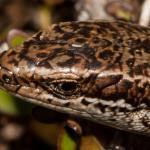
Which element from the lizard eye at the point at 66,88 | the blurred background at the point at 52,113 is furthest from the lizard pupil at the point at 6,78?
the blurred background at the point at 52,113

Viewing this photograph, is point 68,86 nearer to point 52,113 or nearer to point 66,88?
point 66,88

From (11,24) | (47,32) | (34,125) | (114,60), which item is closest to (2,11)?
(11,24)

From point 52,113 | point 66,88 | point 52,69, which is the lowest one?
point 52,113

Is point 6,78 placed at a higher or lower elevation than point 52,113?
higher

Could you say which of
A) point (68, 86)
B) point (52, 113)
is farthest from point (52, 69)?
point (52, 113)

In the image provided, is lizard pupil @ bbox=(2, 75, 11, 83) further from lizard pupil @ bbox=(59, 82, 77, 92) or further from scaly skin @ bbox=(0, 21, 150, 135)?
lizard pupil @ bbox=(59, 82, 77, 92)

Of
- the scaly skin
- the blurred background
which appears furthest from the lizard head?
the blurred background

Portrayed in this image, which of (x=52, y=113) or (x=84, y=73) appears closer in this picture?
(x=84, y=73)
